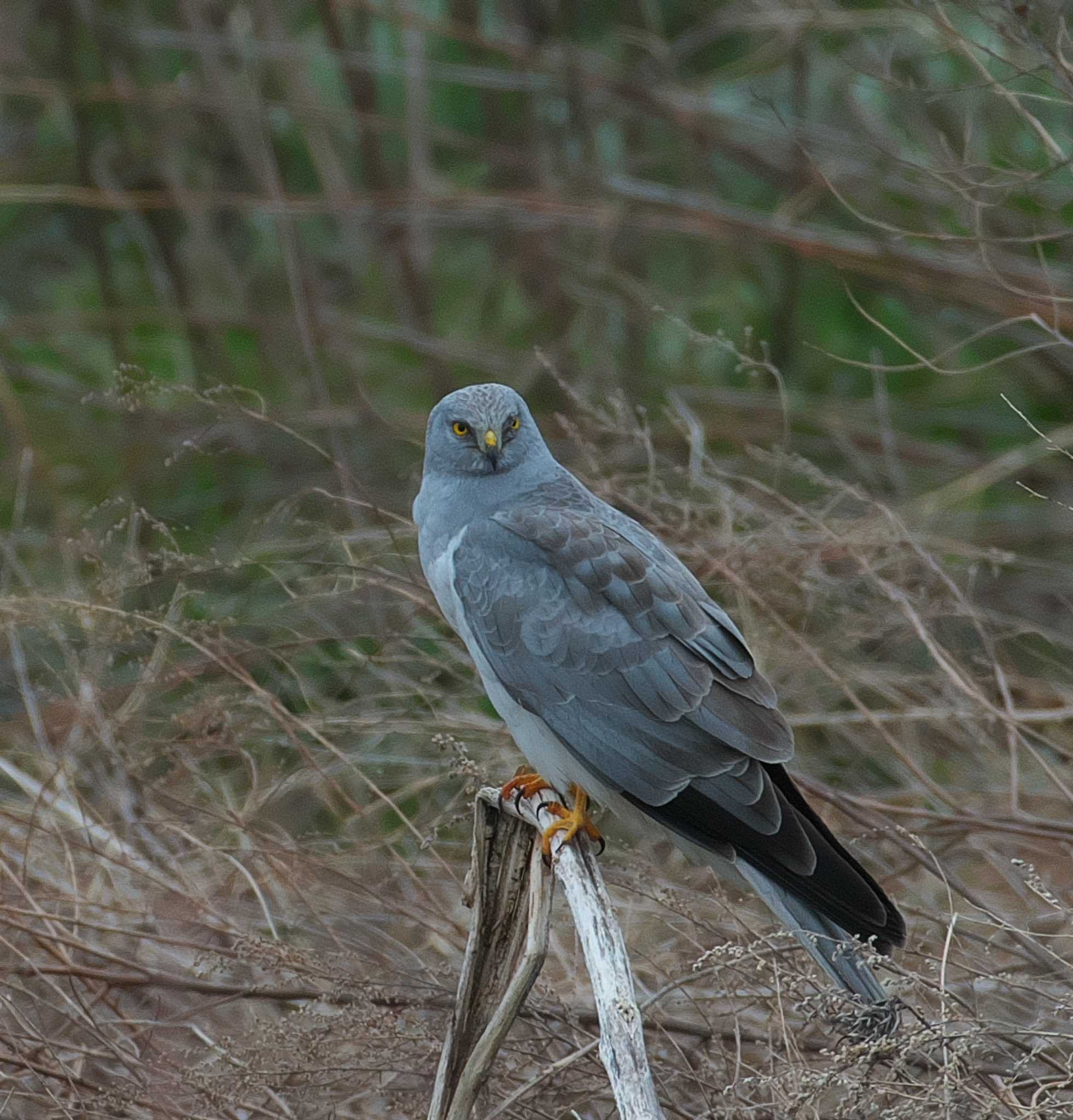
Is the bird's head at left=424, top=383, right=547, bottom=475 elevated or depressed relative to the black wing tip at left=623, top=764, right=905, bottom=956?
elevated

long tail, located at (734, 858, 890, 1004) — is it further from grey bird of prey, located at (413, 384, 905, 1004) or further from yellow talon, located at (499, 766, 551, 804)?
yellow talon, located at (499, 766, 551, 804)

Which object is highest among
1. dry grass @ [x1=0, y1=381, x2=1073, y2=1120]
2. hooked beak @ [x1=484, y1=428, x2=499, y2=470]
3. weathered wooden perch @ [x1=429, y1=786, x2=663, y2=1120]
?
hooked beak @ [x1=484, y1=428, x2=499, y2=470]

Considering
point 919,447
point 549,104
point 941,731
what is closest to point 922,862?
point 941,731

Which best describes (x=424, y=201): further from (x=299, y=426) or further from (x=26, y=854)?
(x=26, y=854)

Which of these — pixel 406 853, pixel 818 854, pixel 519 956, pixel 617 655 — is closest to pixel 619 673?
pixel 617 655

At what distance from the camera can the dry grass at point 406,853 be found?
124 inches

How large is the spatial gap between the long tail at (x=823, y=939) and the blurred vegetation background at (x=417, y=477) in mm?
98

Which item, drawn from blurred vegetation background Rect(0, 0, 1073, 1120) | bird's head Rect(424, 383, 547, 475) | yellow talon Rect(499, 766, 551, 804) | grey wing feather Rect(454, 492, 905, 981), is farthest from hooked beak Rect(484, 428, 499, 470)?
yellow talon Rect(499, 766, 551, 804)

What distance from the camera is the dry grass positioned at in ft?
10.4

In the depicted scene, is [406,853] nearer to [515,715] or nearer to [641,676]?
[515,715]

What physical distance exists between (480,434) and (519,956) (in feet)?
4.44

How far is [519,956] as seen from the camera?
9.84 feet

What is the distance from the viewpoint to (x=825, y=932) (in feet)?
10.5

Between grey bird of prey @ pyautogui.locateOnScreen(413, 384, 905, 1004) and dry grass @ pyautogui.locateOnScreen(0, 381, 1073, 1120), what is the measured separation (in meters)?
0.18
